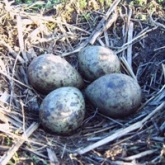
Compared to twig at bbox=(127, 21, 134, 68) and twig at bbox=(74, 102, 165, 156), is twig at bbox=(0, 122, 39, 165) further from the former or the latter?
twig at bbox=(127, 21, 134, 68)

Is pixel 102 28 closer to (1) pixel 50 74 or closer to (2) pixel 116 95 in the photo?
(1) pixel 50 74

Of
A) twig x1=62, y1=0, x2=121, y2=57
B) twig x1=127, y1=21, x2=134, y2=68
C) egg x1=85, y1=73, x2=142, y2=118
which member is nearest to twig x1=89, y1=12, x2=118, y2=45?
twig x1=62, y1=0, x2=121, y2=57

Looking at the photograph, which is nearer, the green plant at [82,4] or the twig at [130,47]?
the twig at [130,47]

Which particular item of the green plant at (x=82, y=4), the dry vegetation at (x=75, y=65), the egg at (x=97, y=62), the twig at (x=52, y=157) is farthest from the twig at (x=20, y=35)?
the twig at (x=52, y=157)

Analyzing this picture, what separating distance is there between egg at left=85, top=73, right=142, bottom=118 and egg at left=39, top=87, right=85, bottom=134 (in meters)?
0.16

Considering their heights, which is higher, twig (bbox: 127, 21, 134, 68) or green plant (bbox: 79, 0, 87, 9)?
green plant (bbox: 79, 0, 87, 9)

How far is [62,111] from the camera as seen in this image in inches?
140

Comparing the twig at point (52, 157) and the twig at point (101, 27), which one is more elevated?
the twig at point (101, 27)

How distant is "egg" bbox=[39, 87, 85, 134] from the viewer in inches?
140

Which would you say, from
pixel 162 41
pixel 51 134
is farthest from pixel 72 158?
pixel 162 41

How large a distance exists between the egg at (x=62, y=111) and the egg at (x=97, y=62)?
0.37 meters

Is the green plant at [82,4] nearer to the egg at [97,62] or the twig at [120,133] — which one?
the egg at [97,62]

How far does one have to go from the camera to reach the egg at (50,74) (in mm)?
3844

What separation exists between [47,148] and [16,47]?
1191mm
